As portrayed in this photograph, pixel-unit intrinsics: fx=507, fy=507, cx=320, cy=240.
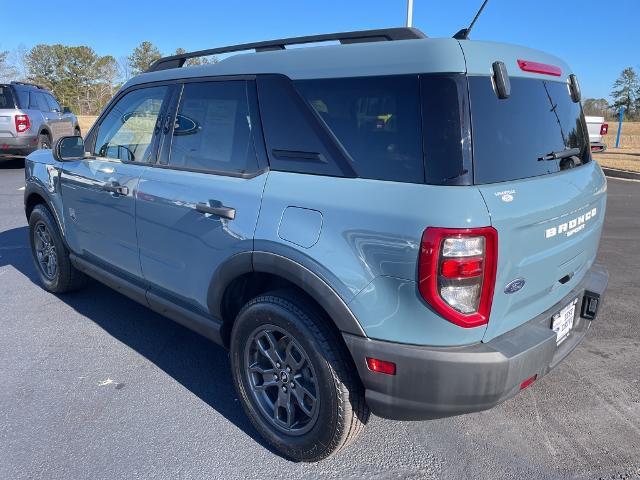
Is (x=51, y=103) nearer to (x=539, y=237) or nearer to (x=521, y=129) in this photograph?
(x=521, y=129)

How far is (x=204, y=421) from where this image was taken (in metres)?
2.79

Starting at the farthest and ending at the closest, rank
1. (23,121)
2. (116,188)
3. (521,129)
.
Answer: (23,121)
(116,188)
(521,129)

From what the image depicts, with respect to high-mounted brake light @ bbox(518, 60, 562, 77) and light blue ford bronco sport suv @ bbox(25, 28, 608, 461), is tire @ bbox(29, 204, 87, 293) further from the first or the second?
high-mounted brake light @ bbox(518, 60, 562, 77)

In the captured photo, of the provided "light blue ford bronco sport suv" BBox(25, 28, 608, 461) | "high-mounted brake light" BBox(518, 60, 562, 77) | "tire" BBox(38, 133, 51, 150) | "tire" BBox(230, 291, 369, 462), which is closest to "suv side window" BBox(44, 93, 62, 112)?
"tire" BBox(38, 133, 51, 150)

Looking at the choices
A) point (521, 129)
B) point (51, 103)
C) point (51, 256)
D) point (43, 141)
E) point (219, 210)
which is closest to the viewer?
point (521, 129)

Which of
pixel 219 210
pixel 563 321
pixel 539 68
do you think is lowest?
pixel 563 321

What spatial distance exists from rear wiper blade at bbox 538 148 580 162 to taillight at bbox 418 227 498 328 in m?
0.70

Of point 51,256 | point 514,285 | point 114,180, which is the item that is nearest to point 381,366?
point 514,285

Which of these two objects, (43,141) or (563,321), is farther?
(43,141)

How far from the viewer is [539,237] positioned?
6.92 ft

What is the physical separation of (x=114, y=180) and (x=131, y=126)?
15.8 inches

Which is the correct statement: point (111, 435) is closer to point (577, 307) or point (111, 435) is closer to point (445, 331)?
point (445, 331)

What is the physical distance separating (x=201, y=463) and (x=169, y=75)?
89.0 inches

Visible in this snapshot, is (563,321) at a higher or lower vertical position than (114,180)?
lower
